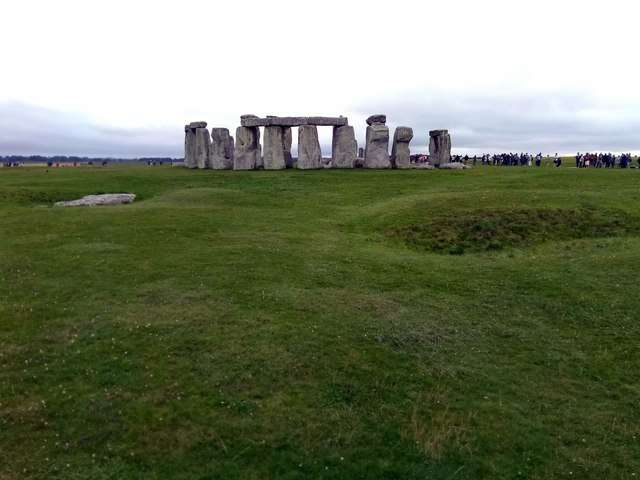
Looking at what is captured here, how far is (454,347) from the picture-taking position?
42.3 feet

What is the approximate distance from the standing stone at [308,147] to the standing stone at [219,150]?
22.6ft

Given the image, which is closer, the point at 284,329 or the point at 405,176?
the point at 284,329

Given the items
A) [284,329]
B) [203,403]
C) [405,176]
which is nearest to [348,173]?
[405,176]

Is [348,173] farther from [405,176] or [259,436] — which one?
[259,436]

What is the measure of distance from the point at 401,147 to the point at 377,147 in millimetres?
2323

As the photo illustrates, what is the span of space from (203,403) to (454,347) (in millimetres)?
5929

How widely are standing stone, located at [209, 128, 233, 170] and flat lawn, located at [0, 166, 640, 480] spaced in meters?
24.7

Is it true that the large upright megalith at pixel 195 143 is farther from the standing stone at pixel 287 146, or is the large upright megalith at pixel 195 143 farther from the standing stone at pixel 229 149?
the standing stone at pixel 287 146

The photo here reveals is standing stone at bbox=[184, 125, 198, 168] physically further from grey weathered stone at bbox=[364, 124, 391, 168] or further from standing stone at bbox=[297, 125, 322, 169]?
grey weathered stone at bbox=[364, 124, 391, 168]

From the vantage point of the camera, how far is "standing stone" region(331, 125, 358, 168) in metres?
46.0

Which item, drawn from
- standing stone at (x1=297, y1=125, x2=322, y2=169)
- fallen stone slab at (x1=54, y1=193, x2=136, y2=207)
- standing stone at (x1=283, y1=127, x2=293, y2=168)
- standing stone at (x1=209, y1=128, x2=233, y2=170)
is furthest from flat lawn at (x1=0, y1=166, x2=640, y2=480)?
standing stone at (x1=209, y1=128, x2=233, y2=170)

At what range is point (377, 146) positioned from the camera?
45.5 meters

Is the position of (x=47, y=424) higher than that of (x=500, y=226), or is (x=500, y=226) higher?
(x=500, y=226)

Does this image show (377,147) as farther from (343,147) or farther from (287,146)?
(287,146)
